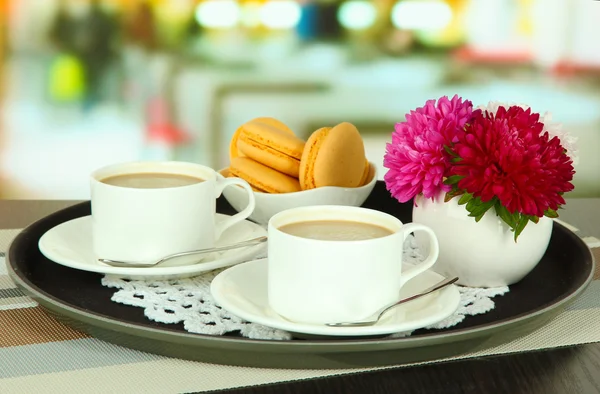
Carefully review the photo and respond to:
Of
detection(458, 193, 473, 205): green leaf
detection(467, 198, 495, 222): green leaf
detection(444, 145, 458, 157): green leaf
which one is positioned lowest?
detection(467, 198, 495, 222): green leaf

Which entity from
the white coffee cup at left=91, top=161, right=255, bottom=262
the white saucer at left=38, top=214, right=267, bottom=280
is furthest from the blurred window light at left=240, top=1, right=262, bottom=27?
the white coffee cup at left=91, top=161, right=255, bottom=262

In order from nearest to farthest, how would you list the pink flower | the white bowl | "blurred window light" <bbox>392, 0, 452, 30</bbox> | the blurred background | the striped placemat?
the striped placemat, the pink flower, the white bowl, the blurred background, "blurred window light" <bbox>392, 0, 452, 30</bbox>

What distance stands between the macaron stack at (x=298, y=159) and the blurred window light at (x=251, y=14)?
1788 mm

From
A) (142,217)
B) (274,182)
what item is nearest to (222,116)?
(274,182)

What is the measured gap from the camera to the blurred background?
2.69m

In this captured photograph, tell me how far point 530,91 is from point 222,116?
1110mm

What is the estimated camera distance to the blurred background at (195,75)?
269 cm

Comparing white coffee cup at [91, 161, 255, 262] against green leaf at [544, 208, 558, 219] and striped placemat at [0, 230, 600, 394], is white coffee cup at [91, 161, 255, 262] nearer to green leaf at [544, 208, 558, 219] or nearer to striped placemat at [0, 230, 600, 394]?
striped placemat at [0, 230, 600, 394]

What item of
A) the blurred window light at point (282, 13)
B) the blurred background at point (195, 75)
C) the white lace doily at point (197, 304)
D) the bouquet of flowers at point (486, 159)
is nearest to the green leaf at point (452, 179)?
the bouquet of flowers at point (486, 159)

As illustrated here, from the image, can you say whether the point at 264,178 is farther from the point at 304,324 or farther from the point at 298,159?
the point at 304,324

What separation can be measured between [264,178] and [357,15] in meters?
1.95

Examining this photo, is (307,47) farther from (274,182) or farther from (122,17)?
(274,182)

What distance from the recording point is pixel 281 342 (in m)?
0.60

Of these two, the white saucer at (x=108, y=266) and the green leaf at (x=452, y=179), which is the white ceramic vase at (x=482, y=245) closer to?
the green leaf at (x=452, y=179)
